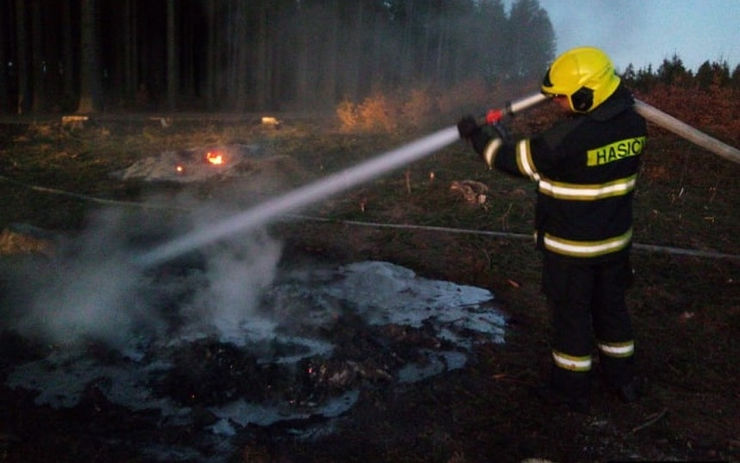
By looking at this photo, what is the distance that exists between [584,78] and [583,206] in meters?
0.71

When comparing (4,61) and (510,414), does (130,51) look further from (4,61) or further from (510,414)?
(510,414)

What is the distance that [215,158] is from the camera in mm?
10211

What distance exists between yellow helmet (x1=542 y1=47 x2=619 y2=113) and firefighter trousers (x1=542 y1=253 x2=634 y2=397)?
36.0 inches

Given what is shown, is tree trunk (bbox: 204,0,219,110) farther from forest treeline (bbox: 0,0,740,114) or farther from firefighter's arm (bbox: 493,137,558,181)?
firefighter's arm (bbox: 493,137,558,181)

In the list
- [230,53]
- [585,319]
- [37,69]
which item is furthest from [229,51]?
[585,319]

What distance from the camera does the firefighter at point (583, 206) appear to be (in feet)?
11.9

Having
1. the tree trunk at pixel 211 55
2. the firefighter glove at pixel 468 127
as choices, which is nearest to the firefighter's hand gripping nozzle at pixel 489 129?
the firefighter glove at pixel 468 127

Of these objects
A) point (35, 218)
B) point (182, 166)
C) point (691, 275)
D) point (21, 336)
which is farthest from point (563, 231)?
point (182, 166)

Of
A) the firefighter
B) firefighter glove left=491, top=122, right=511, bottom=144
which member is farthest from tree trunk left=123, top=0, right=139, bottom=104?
the firefighter

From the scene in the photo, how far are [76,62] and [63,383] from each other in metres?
27.1

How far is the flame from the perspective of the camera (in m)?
10.2

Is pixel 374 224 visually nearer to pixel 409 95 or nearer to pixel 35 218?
pixel 35 218

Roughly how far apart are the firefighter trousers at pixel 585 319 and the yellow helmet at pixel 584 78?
915 millimetres

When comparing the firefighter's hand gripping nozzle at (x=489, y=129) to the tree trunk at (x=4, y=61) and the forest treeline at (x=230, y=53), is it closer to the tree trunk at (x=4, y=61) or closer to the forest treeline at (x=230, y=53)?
the forest treeline at (x=230, y=53)
